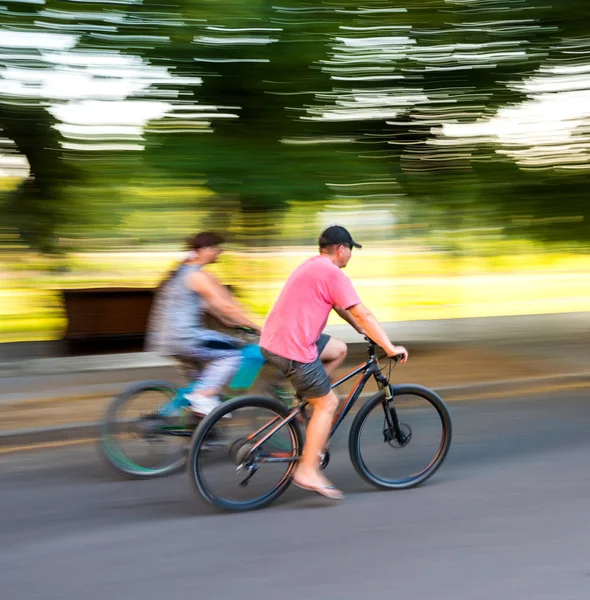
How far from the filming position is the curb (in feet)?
21.4

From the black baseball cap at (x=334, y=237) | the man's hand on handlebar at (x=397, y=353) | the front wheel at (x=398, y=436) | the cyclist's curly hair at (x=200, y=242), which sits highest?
the black baseball cap at (x=334, y=237)

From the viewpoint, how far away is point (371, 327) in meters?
4.77

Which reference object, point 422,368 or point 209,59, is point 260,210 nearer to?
point 209,59

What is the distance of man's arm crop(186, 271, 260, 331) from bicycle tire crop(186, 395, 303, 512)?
0.90 meters

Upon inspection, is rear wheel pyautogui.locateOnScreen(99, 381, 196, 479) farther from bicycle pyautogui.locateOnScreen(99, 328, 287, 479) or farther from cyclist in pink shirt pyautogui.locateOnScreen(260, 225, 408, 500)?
cyclist in pink shirt pyautogui.locateOnScreen(260, 225, 408, 500)

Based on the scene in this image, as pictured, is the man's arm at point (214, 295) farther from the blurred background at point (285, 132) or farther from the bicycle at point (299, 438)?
the blurred background at point (285, 132)

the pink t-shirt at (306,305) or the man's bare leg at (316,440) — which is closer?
the pink t-shirt at (306,305)

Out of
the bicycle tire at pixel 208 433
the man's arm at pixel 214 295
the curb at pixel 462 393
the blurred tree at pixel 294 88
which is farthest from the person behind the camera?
the blurred tree at pixel 294 88

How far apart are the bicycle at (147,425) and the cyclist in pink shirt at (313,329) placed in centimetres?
76

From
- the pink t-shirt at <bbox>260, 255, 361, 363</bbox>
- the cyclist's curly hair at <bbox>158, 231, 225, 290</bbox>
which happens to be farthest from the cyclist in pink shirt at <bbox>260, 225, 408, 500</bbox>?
the cyclist's curly hair at <bbox>158, 231, 225, 290</bbox>

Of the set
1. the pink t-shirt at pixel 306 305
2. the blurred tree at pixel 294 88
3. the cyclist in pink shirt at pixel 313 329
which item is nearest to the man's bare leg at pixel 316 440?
the cyclist in pink shirt at pixel 313 329

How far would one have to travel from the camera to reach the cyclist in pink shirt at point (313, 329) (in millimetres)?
4656

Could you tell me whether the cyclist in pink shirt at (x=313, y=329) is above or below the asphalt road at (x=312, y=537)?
above

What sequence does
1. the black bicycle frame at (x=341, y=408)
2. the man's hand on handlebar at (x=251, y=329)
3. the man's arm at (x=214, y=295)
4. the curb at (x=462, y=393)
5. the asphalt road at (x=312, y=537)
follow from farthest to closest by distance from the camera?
the curb at (x=462, y=393) → the man's hand on handlebar at (x=251, y=329) → the man's arm at (x=214, y=295) → the black bicycle frame at (x=341, y=408) → the asphalt road at (x=312, y=537)
